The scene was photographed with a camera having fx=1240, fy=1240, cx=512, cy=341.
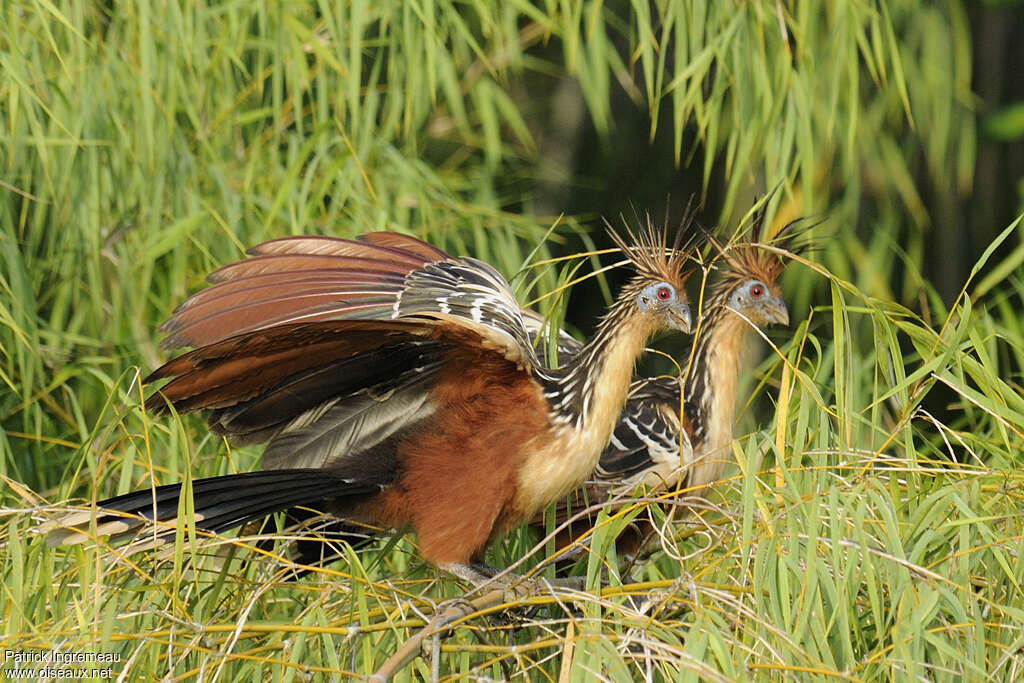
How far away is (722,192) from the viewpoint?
6.56 m

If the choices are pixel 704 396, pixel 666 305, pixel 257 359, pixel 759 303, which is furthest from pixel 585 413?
pixel 759 303

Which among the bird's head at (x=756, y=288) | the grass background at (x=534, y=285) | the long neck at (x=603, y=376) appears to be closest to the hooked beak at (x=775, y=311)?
the bird's head at (x=756, y=288)

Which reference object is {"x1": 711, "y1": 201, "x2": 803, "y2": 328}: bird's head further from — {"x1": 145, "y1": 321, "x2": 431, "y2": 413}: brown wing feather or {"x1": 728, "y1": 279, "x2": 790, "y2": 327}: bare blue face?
{"x1": 145, "y1": 321, "x2": 431, "y2": 413}: brown wing feather

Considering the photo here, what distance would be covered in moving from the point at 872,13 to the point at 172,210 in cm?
215

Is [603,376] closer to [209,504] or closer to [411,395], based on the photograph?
[411,395]

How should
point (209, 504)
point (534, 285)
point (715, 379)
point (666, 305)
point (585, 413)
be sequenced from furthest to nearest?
point (534, 285)
point (715, 379)
point (666, 305)
point (585, 413)
point (209, 504)

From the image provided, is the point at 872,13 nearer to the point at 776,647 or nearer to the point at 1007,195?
the point at 776,647

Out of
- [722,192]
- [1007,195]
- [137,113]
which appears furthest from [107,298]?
[1007,195]

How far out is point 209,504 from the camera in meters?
2.23

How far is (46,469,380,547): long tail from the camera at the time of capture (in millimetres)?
2072

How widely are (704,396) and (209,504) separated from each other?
139cm

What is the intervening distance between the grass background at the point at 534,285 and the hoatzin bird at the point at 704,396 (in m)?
0.20

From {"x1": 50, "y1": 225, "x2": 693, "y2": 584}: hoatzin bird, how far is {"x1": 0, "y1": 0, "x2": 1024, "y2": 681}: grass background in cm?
14

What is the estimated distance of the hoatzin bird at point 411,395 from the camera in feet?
7.39
